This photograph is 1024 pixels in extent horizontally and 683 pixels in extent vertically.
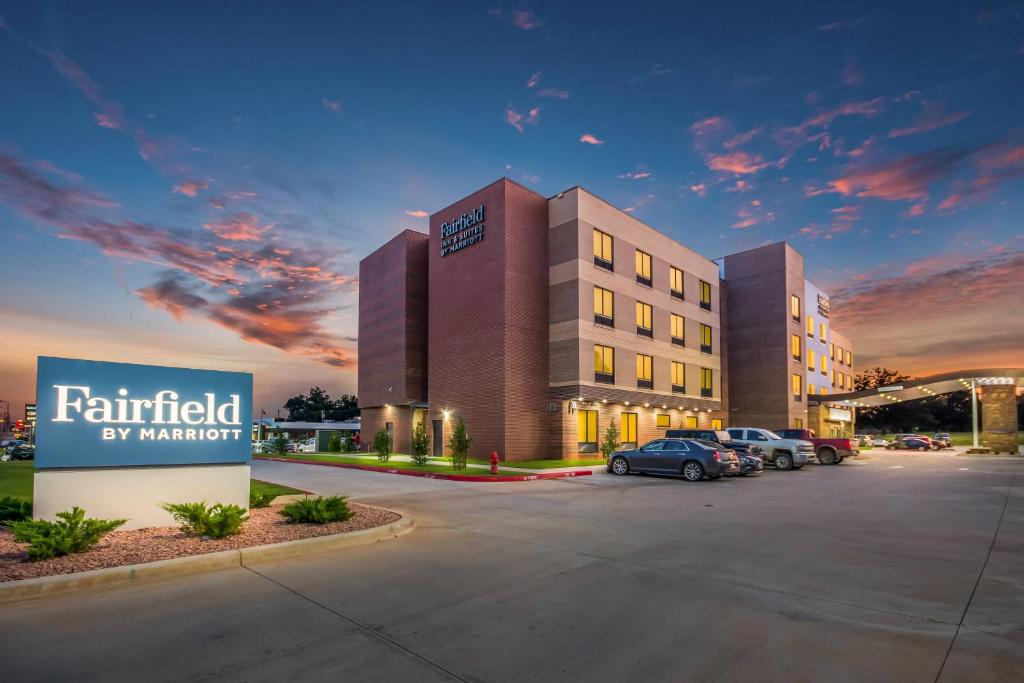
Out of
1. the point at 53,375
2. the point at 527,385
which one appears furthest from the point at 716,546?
the point at 527,385

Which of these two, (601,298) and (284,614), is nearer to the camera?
(284,614)

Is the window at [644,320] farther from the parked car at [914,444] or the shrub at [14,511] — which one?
the parked car at [914,444]

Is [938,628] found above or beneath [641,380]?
beneath

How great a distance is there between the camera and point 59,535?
764 centimetres

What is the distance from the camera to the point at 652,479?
22.1 meters

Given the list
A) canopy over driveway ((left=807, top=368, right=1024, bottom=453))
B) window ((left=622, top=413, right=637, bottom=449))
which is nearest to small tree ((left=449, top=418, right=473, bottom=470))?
window ((left=622, top=413, right=637, bottom=449))

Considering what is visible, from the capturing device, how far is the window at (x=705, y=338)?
4419cm

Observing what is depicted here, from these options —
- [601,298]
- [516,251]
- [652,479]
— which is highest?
[516,251]

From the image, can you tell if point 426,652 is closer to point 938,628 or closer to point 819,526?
point 938,628

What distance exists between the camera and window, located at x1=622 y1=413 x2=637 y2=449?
35.8m

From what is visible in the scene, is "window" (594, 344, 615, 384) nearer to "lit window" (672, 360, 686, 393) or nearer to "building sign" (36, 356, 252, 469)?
"lit window" (672, 360, 686, 393)

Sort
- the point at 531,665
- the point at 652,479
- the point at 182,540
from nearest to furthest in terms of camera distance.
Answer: the point at 531,665 < the point at 182,540 < the point at 652,479

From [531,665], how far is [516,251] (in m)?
28.2

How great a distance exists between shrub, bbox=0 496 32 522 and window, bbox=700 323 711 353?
4079cm
